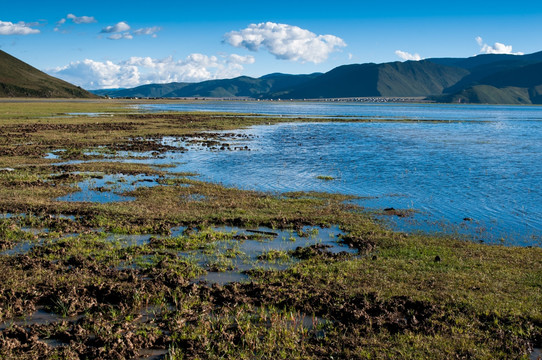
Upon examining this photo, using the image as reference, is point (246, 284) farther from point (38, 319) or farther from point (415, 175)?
point (415, 175)

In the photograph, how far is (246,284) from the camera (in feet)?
43.8

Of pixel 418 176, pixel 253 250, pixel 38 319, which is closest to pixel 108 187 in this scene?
pixel 253 250

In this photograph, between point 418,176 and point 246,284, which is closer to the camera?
point 246,284

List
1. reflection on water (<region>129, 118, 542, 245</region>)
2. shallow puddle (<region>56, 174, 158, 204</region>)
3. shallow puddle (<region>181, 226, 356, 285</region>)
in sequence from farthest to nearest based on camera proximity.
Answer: shallow puddle (<region>56, 174, 158, 204</region>) < reflection on water (<region>129, 118, 542, 245</region>) < shallow puddle (<region>181, 226, 356, 285</region>)

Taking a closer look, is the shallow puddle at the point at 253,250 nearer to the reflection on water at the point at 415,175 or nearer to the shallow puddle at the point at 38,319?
the shallow puddle at the point at 38,319

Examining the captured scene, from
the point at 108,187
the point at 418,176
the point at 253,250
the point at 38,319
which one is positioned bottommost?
the point at 418,176

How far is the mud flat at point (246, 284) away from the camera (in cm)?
1014

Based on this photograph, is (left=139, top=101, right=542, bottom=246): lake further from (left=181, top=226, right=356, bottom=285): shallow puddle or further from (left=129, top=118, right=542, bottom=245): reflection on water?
(left=181, top=226, right=356, bottom=285): shallow puddle

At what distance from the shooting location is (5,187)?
86.5 feet

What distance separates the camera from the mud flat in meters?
10.1

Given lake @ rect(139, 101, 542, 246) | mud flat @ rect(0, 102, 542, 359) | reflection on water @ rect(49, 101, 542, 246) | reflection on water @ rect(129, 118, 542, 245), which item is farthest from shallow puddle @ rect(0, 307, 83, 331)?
reflection on water @ rect(129, 118, 542, 245)

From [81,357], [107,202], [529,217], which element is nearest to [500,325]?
[81,357]

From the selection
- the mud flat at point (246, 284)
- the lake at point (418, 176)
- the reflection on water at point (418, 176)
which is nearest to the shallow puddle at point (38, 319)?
the mud flat at point (246, 284)

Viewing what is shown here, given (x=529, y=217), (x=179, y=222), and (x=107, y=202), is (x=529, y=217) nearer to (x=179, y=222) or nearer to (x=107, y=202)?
(x=179, y=222)
